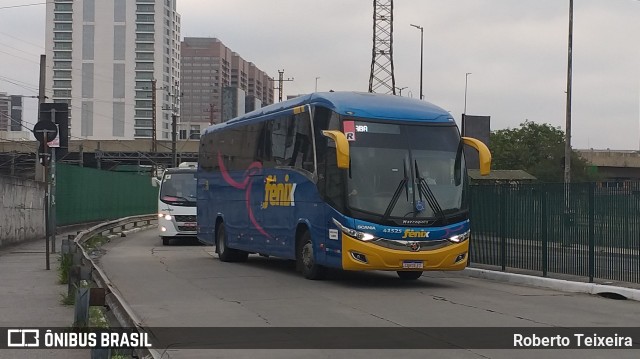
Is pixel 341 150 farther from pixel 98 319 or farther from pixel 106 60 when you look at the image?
pixel 106 60

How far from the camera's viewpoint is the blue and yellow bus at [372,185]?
1530 cm

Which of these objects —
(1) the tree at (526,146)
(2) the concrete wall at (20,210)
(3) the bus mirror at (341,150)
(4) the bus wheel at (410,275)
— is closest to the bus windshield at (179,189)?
(2) the concrete wall at (20,210)

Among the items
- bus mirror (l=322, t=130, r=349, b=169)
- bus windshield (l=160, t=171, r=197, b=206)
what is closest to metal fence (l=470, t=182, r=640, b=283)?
bus mirror (l=322, t=130, r=349, b=169)

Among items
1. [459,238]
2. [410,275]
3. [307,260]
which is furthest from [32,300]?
[410,275]

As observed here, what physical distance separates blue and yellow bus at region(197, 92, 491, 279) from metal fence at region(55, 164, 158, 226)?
18.1 meters

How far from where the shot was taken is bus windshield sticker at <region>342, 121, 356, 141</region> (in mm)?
15656

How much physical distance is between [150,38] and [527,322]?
593ft

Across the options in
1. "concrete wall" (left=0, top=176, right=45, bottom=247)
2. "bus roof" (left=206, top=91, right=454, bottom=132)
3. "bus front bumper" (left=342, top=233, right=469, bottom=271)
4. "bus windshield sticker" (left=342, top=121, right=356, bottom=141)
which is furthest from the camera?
"concrete wall" (left=0, top=176, right=45, bottom=247)

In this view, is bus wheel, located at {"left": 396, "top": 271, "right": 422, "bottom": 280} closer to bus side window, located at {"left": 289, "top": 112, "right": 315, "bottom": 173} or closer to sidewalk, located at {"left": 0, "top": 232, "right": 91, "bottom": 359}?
bus side window, located at {"left": 289, "top": 112, "right": 315, "bottom": 173}

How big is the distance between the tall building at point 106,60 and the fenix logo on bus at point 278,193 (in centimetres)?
16306

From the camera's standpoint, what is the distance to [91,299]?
9.29m

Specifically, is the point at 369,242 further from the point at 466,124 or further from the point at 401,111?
the point at 466,124

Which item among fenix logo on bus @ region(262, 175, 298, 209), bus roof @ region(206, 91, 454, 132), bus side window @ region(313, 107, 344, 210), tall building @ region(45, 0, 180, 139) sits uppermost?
tall building @ region(45, 0, 180, 139)

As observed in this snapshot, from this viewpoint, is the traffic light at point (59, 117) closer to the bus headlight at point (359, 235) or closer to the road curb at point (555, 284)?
the bus headlight at point (359, 235)
